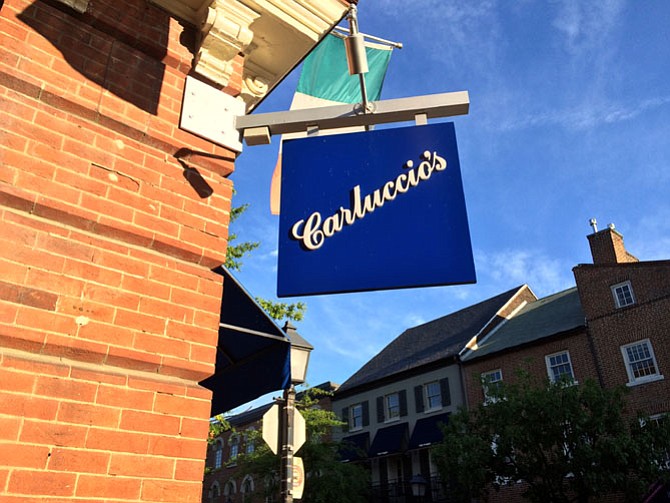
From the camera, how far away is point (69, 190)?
8.25 feet

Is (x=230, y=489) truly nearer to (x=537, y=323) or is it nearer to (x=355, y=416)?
(x=355, y=416)

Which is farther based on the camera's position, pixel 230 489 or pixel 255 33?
pixel 230 489

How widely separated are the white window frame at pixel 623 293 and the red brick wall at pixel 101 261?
2231 centimetres

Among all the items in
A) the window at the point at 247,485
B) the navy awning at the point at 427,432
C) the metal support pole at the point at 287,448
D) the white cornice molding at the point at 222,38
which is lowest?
the metal support pole at the point at 287,448

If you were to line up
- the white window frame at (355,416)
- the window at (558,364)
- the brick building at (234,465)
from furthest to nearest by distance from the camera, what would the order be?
the brick building at (234,465) < the white window frame at (355,416) < the window at (558,364)

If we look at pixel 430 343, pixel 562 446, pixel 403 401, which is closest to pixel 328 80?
pixel 562 446

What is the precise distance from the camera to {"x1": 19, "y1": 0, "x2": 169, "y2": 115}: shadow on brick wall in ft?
9.26

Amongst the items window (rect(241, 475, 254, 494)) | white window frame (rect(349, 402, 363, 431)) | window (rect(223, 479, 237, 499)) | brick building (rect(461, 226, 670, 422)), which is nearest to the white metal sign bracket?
brick building (rect(461, 226, 670, 422))

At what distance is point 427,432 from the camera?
81.8ft

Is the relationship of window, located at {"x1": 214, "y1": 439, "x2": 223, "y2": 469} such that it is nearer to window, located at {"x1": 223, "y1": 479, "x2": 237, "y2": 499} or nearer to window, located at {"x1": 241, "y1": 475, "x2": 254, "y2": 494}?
window, located at {"x1": 223, "y1": 479, "x2": 237, "y2": 499}

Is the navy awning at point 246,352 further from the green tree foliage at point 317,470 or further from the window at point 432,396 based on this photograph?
the window at point 432,396

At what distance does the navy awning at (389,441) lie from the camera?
25859mm

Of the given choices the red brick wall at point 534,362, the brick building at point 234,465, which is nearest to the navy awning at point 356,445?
the brick building at point 234,465

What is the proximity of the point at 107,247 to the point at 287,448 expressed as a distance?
4300 mm
